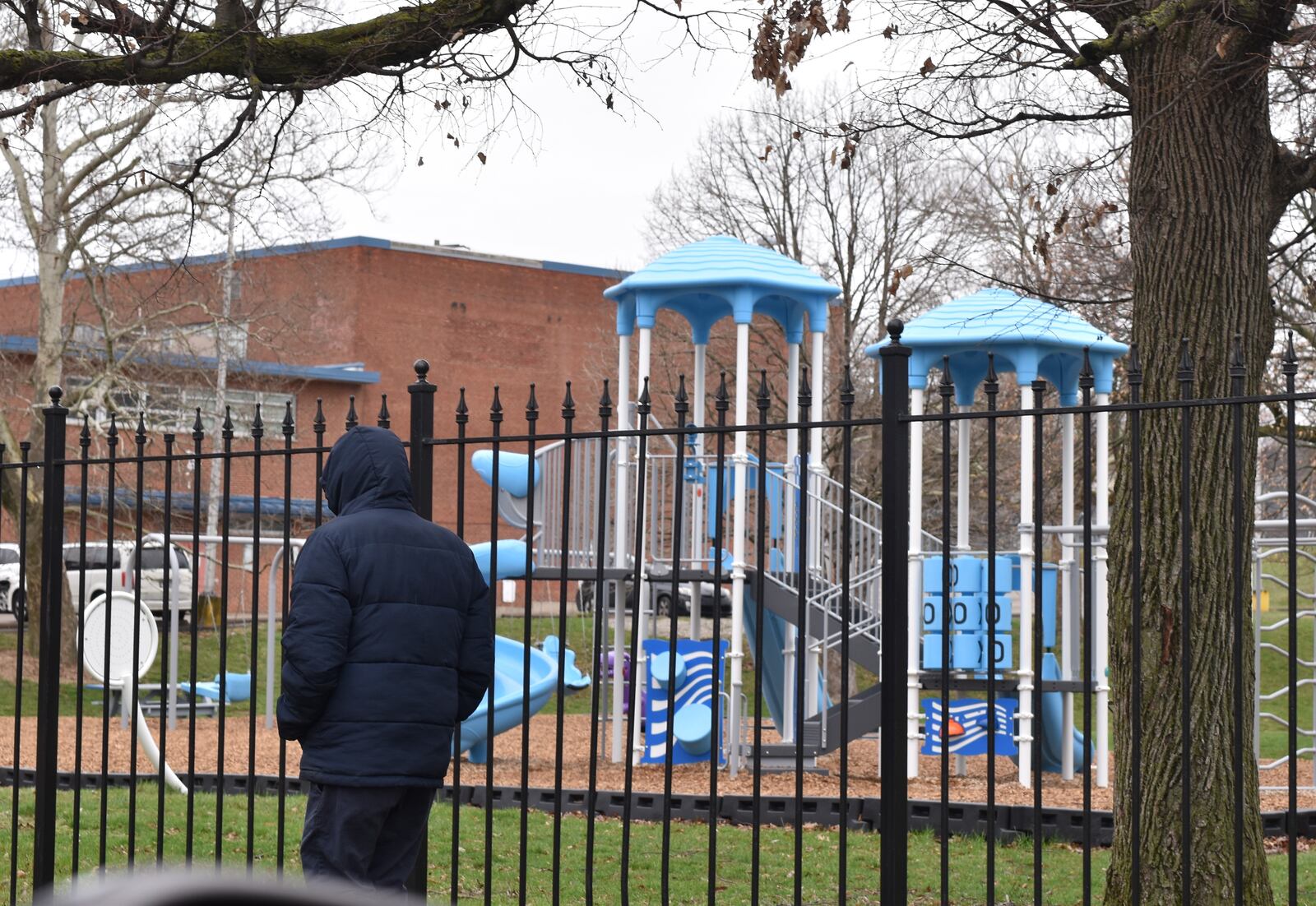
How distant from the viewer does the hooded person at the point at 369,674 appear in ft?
14.7

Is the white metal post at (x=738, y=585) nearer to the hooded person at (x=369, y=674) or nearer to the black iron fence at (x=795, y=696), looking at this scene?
the black iron fence at (x=795, y=696)

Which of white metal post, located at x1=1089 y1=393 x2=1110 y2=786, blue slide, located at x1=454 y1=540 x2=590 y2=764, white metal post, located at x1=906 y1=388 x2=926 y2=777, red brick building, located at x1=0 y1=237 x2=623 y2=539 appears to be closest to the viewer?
white metal post, located at x1=906 y1=388 x2=926 y2=777

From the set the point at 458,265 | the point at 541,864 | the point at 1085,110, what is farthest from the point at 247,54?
the point at 458,265

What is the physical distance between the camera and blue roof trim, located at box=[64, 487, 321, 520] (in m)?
24.0

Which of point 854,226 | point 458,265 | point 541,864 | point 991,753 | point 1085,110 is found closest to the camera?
point 991,753

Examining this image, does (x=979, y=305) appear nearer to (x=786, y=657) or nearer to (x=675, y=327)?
(x=786, y=657)

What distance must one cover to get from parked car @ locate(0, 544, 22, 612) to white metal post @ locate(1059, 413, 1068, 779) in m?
20.0

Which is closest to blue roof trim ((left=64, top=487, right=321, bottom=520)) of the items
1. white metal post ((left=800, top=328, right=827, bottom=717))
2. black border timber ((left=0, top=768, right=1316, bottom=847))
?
white metal post ((left=800, top=328, right=827, bottom=717))

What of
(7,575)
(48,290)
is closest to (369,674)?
(48,290)

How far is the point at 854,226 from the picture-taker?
2380cm

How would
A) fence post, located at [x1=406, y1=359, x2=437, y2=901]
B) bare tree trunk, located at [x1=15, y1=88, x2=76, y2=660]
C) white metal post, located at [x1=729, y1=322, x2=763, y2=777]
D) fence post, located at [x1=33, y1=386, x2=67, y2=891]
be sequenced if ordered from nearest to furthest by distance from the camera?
fence post, located at [x1=406, y1=359, x2=437, y2=901] < fence post, located at [x1=33, y1=386, x2=67, y2=891] < white metal post, located at [x1=729, y1=322, x2=763, y2=777] < bare tree trunk, located at [x1=15, y1=88, x2=76, y2=660]

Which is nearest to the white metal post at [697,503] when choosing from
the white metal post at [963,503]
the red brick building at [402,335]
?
the white metal post at [963,503]

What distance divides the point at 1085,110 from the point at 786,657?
7.44m

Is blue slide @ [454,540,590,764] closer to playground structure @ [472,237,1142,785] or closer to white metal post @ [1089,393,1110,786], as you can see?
playground structure @ [472,237,1142,785]
